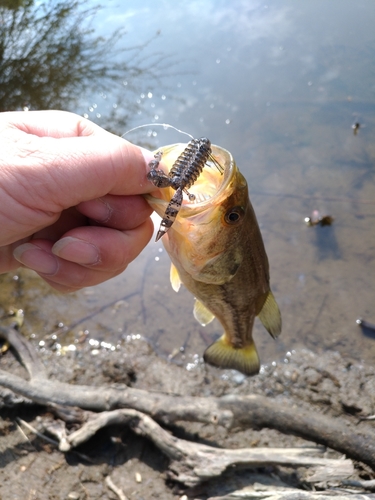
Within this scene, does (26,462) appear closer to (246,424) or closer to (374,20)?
(246,424)

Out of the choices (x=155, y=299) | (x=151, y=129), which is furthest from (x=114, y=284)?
(x=151, y=129)

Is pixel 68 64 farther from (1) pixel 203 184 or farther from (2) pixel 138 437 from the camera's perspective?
(1) pixel 203 184

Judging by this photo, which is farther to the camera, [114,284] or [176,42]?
[176,42]

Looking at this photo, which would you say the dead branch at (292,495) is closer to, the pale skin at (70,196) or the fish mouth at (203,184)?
the pale skin at (70,196)

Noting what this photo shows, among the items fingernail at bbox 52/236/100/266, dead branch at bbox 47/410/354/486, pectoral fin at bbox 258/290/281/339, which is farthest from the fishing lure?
dead branch at bbox 47/410/354/486

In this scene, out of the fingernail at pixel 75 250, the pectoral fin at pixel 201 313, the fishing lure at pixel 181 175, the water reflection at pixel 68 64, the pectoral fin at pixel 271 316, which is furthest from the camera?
the water reflection at pixel 68 64

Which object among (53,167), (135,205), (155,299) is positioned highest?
(53,167)

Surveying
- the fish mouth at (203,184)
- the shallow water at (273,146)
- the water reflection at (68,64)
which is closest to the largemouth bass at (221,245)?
the fish mouth at (203,184)
